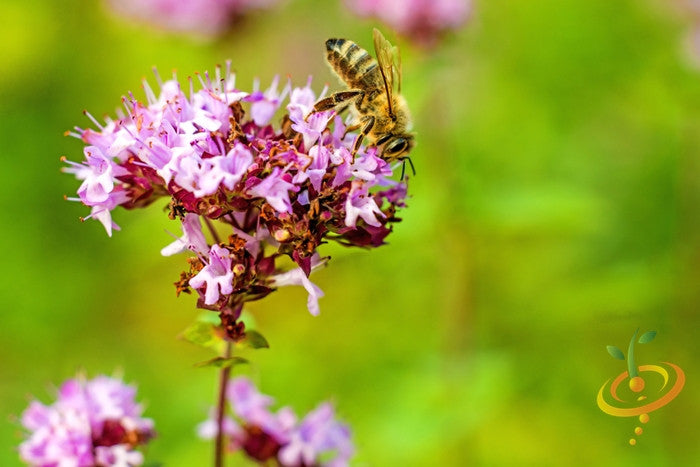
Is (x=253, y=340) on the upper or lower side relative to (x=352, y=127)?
lower

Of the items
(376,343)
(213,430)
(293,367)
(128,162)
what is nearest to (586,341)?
(376,343)

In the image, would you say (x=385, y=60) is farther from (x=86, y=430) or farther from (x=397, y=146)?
(x=86, y=430)

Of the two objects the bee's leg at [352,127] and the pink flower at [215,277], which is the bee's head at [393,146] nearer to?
the bee's leg at [352,127]

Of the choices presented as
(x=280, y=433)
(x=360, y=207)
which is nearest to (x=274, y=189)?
(x=360, y=207)

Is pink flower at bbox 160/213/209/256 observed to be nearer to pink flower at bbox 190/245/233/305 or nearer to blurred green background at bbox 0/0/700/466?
pink flower at bbox 190/245/233/305

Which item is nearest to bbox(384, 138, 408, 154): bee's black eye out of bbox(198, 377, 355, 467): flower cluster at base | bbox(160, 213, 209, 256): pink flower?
bbox(160, 213, 209, 256): pink flower

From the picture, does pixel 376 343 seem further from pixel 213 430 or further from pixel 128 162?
pixel 128 162
